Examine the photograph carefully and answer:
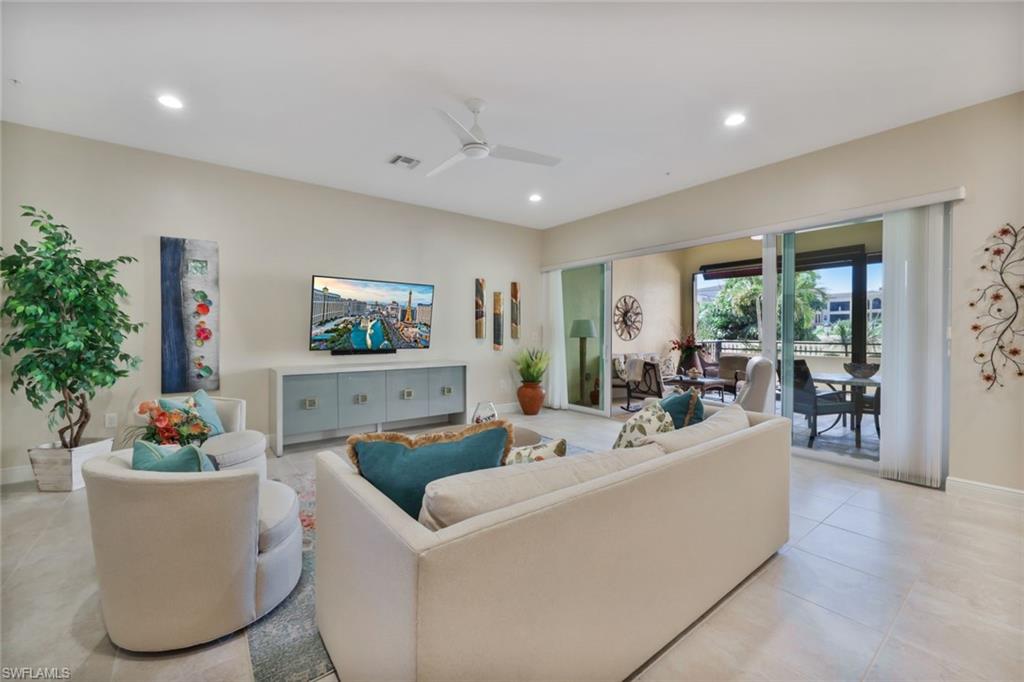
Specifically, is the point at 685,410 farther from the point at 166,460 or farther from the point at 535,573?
the point at 166,460

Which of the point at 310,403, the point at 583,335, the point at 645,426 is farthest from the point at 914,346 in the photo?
the point at 310,403

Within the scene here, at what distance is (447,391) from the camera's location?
514 centimetres

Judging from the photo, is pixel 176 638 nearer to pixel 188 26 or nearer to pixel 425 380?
pixel 188 26

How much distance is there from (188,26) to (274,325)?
108 inches

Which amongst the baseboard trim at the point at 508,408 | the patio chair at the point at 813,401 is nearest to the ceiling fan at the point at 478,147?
the patio chair at the point at 813,401

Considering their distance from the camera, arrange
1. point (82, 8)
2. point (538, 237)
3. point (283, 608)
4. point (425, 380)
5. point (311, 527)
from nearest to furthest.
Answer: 1. point (283, 608)
2. point (82, 8)
3. point (311, 527)
4. point (425, 380)
5. point (538, 237)

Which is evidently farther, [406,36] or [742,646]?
[406,36]

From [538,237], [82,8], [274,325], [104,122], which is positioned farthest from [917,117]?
[104,122]

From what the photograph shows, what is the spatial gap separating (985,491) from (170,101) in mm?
6250

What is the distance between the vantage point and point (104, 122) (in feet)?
10.5

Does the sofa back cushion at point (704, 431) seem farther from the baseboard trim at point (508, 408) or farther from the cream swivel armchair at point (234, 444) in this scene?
the baseboard trim at point (508, 408)

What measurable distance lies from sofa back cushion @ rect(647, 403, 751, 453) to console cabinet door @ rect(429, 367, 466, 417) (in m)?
3.46

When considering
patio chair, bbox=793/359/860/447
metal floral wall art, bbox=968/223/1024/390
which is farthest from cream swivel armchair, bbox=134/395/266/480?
metal floral wall art, bbox=968/223/1024/390

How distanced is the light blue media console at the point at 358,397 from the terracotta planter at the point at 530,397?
3.17 feet
